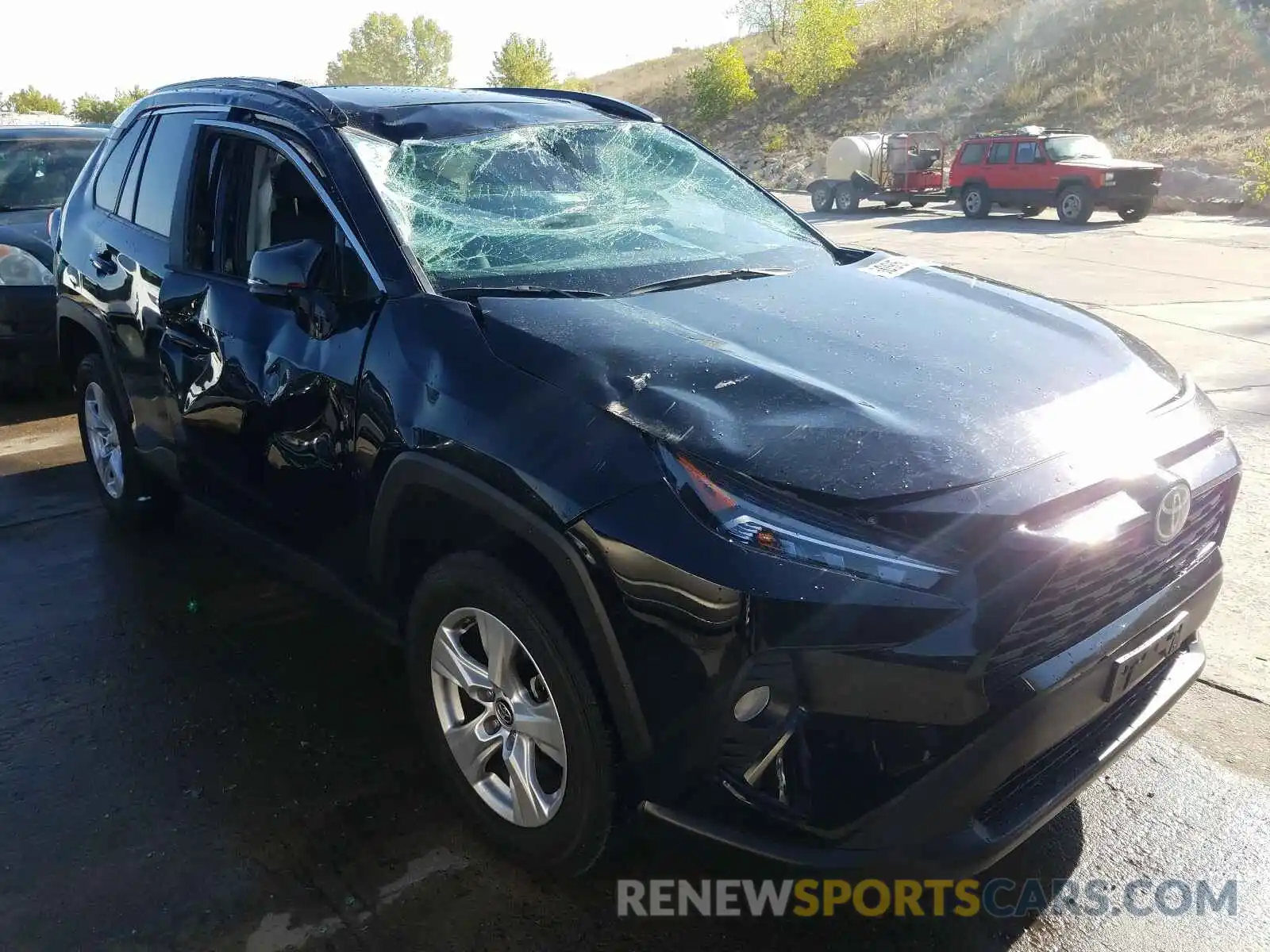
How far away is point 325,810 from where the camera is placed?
2834 millimetres

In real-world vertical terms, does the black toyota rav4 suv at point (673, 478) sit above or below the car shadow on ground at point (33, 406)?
above

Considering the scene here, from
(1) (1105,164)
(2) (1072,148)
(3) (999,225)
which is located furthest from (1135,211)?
(3) (999,225)

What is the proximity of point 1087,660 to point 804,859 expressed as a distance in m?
0.69

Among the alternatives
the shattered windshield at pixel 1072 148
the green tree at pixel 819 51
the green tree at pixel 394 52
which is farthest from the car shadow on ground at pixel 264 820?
the green tree at pixel 394 52

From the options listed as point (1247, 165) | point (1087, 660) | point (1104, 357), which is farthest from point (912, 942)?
point (1247, 165)

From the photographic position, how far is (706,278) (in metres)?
3.00

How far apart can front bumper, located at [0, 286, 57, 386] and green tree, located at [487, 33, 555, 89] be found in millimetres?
61385

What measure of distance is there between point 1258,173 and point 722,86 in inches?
1263

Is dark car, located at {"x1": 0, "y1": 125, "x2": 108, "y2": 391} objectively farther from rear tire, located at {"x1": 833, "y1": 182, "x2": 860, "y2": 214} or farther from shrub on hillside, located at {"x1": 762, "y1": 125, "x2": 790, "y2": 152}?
shrub on hillside, located at {"x1": 762, "y1": 125, "x2": 790, "y2": 152}

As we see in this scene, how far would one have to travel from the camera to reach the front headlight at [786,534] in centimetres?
192

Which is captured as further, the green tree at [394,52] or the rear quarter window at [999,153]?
the green tree at [394,52]

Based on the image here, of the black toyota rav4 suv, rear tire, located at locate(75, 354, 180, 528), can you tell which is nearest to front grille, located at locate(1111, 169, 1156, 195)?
the black toyota rav4 suv

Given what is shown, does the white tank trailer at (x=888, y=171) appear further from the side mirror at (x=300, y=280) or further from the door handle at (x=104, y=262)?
the side mirror at (x=300, y=280)

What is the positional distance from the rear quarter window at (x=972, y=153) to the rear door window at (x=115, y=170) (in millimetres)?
22363
